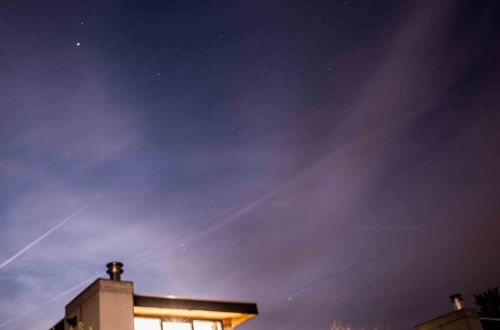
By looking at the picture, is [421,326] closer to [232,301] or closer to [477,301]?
[232,301]

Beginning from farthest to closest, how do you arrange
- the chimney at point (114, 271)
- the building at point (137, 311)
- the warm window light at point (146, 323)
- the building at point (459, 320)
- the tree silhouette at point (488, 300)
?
the tree silhouette at point (488, 300) < the warm window light at point (146, 323) < the building at point (459, 320) < the chimney at point (114, 271) < the building at point (137, 311)

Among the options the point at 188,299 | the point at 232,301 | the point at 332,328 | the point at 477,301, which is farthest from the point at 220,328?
the point at 477,301

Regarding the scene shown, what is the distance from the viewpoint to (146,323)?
38.3 ft

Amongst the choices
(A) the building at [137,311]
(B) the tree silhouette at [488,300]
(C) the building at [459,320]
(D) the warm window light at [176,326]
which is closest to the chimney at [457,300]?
(C) the building at [459,320]

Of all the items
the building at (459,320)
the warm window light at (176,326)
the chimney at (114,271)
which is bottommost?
the building at (459,320)

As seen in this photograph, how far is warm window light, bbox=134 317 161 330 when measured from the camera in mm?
11516

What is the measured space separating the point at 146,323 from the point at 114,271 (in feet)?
5.91

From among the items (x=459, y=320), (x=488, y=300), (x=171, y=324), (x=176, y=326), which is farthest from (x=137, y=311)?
(x=488, y=300)

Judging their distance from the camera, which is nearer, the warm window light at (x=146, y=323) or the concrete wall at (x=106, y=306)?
the concrete wall at (x=106, y=306)

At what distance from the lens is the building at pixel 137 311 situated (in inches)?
390

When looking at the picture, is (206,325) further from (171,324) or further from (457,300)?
(457,300)

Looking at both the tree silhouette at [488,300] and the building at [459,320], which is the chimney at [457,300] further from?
the tree silhouette at [488,300]

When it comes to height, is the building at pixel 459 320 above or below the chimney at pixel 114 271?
below

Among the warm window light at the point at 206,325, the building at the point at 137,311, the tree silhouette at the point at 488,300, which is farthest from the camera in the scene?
the tree silhouette at the point at 488,300
